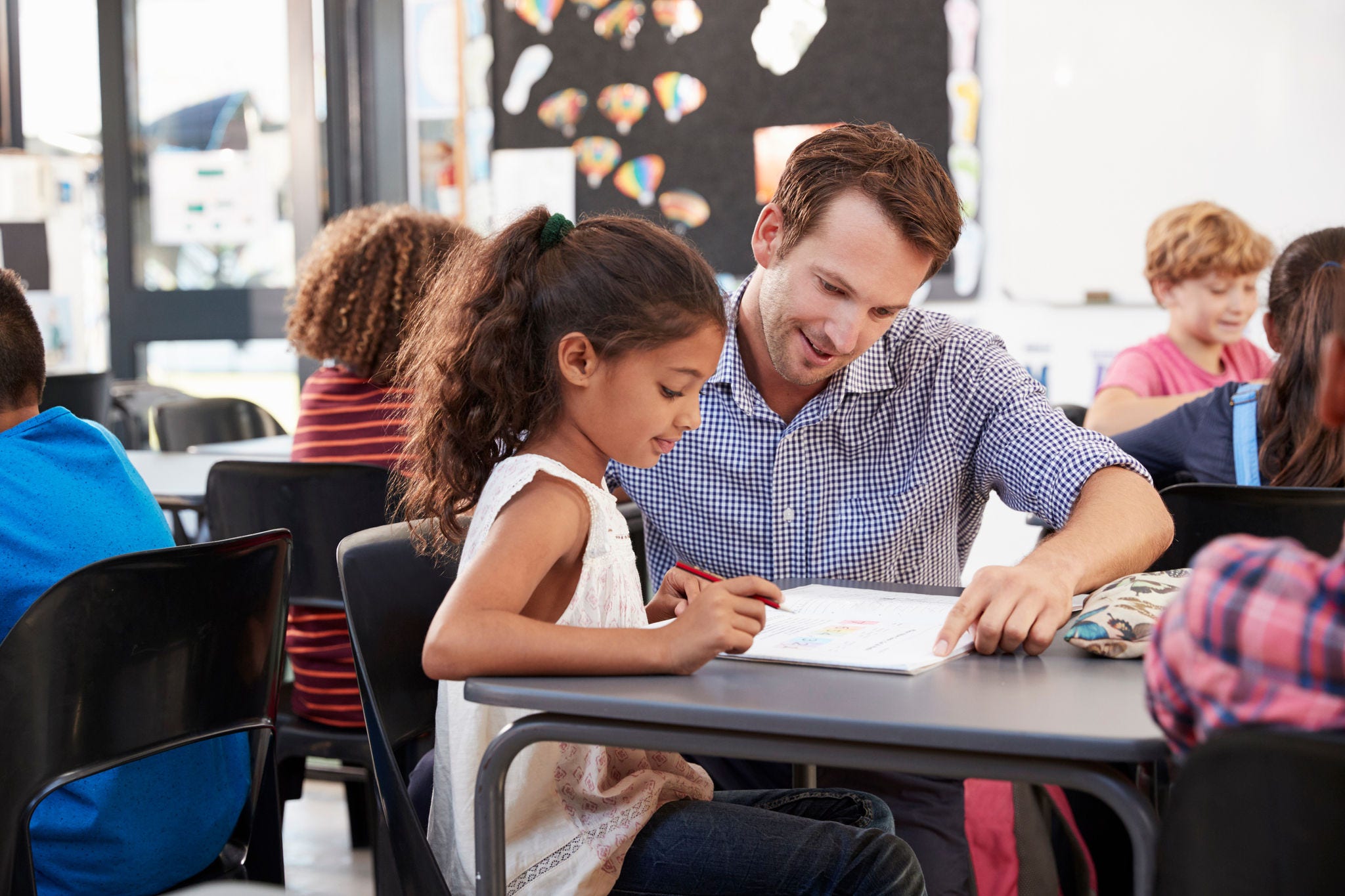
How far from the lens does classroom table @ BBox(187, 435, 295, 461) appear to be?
296cm

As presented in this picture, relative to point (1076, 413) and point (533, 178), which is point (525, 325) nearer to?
point (1076, 413)

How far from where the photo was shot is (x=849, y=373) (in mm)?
1604

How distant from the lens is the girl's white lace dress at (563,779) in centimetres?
107

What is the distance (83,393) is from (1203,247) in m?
2.87

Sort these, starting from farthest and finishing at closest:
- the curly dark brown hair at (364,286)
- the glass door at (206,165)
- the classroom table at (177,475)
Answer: the glass door at (206,165) < the classroom table at (177,475) < the curly dark brown hair at (364,286)

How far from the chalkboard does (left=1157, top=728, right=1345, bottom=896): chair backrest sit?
3.50m

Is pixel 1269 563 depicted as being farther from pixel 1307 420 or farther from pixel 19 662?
pixel 1307 420

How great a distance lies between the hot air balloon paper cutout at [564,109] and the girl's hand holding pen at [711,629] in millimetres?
3745

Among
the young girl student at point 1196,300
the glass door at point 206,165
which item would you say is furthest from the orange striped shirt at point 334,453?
the glass door at point 206,165

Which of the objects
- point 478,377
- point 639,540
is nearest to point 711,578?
point 478,377

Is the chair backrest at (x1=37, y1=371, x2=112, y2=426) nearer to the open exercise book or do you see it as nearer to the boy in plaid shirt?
the open exercise book

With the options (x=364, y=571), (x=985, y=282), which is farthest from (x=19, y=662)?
(x=985, y=282)

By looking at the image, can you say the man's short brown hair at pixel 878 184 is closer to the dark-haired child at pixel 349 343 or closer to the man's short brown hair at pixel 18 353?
the dark-haired child at pixel 349 343

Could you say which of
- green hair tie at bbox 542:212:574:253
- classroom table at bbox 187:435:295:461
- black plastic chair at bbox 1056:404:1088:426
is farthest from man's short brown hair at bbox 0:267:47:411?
black plastic chair at bbox 1056:404:1088:426
